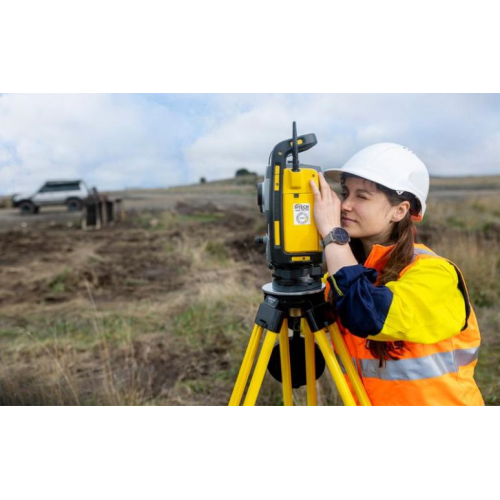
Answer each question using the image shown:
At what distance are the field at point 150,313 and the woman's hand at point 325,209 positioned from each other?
1.94 meters

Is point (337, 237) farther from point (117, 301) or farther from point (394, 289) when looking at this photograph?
point (117, 301)

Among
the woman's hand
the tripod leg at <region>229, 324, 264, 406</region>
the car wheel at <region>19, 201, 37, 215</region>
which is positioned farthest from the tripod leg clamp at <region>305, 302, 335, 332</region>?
the car wheel at <region>19, 201, 37, 215</region>

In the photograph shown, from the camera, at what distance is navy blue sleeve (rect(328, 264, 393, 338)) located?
1562 mm

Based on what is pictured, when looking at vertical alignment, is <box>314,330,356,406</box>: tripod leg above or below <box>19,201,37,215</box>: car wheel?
above

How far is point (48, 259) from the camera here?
399 inches

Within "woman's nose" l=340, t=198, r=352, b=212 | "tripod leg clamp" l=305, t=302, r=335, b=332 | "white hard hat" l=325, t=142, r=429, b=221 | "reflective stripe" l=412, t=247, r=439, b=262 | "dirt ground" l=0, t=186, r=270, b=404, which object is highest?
"white hard hat" l=325, t=142, r=429, b=221

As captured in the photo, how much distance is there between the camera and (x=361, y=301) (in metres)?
1.55

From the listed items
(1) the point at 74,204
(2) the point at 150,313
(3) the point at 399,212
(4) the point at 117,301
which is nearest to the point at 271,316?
(3) the point at 399,212

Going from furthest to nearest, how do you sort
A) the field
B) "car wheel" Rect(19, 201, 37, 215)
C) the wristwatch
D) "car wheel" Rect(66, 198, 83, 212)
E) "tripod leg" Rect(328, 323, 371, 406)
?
"car wheel" Rect(19, 201, 37, 215) < "car wheel" Rect(66, 198, 83, 212) < the field < "tripod leg" Rect(328, 323, 371, 406) < the wristwatch

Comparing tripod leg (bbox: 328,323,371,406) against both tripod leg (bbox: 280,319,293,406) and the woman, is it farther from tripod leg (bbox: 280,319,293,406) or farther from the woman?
tripod leg (bbox: 280,319,293,406)

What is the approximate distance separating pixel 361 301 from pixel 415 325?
23 centimetres

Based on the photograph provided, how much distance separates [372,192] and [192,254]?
799 cm

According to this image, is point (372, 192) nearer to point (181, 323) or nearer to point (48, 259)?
point (181, 323)

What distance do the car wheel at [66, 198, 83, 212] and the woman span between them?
1617cm
